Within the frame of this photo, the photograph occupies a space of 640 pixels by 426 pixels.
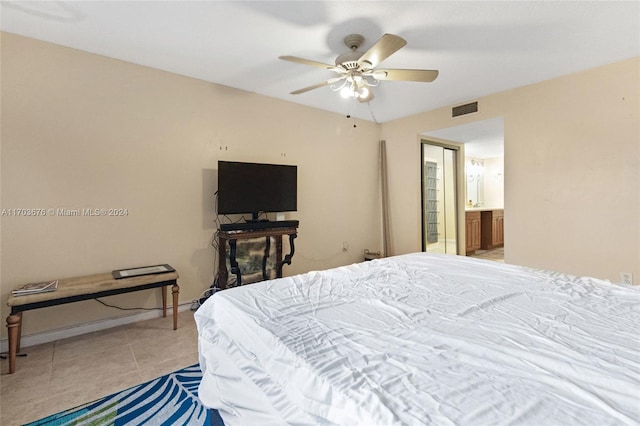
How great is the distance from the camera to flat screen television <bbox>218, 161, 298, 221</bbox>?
3.21 m

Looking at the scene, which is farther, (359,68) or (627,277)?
A: (627,277)

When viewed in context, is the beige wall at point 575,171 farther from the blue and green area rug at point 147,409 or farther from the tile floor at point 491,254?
the blue and green area rug at point 147,409

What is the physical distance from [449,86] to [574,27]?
1.25m

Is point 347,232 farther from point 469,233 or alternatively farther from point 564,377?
point 564,377

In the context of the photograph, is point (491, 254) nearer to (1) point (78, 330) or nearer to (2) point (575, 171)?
(2) point (575, 171)

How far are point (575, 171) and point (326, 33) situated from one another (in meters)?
2.97

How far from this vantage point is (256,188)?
3.43m

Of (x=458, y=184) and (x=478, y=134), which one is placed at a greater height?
(x=478, y=134)

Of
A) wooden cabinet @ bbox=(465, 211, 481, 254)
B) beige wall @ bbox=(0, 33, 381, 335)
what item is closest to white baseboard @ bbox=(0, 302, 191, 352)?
beige wall @ bbox=(0, 33, 381, 335)

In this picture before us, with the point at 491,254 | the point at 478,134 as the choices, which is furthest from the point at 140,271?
the point at 491,254

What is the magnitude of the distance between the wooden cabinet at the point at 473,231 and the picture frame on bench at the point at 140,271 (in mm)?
5594

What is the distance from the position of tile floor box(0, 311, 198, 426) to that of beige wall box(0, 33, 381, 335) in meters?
0.31

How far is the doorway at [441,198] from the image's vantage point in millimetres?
5188

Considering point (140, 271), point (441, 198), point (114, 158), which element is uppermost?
point (114, 158)
